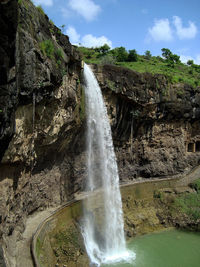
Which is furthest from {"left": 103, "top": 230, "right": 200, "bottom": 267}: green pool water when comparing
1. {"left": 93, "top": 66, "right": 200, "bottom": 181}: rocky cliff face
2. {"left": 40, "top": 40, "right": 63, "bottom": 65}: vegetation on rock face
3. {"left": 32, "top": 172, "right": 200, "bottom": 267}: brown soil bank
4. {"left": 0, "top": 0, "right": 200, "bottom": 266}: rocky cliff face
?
{"left": 40, "top": 40, "right": 63, "bottom": 65}: vegetation on rock face

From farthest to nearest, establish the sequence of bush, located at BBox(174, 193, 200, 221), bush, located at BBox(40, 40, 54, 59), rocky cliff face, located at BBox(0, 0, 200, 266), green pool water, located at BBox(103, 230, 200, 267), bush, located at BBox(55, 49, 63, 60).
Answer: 1. bush, located at BBox(174, 193, 200, 221)
2. green pool water, located at BBox(103, 230, 200, 267)
3. bush, located at BBox(55, 49, 63, 60)
4. bush, located at BBox(40, 40, 54, 59)
5. rocky cliff face, located at BBox(0, 0, 200, 266)

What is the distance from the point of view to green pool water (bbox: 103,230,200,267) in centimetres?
1329

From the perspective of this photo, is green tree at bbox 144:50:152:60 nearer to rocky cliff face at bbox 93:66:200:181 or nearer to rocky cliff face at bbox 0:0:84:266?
rocky cliff face at bbox 93:66:200:181

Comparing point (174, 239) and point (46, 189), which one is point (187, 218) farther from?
point (46, 189)

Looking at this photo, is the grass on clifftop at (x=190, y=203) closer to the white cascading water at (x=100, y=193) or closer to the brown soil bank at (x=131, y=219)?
the brown soil bank at (x=131, y=219)

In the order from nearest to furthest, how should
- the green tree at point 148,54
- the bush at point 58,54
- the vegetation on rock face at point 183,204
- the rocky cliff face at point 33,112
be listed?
the rocky cliff face at point 33,112, the bush at point 58,54, the vegetation on rock face at point 183,204, the green tree at point 148,54

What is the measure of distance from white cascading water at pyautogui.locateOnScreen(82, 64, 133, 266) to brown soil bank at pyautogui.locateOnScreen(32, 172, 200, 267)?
543 millimetres

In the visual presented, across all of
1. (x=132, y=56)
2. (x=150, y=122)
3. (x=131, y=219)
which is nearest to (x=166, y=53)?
(x=132, y=56)

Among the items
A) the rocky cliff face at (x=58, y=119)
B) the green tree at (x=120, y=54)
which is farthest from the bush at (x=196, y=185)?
the green tree at (x=120, y=54)

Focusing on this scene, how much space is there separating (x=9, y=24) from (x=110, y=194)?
12.4 m

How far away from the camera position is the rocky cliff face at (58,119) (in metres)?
8.38

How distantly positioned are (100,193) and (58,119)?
6.05 metres

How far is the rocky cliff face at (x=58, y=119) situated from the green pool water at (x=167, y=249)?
541cm

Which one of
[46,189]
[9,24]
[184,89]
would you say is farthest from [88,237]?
[184,89]
